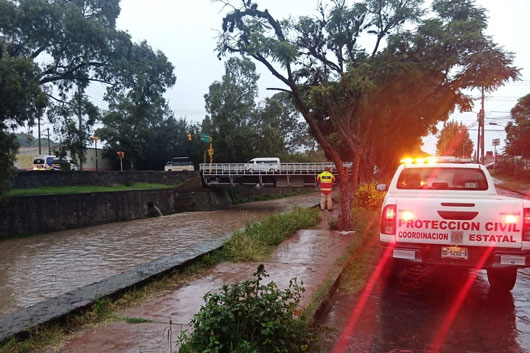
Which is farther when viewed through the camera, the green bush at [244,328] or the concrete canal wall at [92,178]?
the concrete canal wall at [92,178]

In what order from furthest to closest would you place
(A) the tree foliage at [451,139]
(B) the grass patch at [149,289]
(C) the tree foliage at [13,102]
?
(A) the tree foliage at [451,139] < (C) the tree foliage at [13,102] < (B) the grass patch at [149,289]

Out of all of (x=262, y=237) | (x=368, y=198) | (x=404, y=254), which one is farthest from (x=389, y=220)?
(x=368, y=198)

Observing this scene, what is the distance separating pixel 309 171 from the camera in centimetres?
3022

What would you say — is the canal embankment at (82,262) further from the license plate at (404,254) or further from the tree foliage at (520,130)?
the tree foliage at (520,130)

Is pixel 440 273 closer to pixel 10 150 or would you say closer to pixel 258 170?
pixel 10 150

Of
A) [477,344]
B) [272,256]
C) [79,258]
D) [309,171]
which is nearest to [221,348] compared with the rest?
[477,344]

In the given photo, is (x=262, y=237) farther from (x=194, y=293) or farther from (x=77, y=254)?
(x=77, y=254)

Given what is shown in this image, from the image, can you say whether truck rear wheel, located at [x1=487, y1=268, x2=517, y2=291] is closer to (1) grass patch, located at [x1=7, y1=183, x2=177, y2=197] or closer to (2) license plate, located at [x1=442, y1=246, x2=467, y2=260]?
(2) license plate, located at [x1=442, y1=246, x2=467, y2=260]

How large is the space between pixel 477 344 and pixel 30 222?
20004 millimetres

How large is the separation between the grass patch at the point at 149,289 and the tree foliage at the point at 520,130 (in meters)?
34.1

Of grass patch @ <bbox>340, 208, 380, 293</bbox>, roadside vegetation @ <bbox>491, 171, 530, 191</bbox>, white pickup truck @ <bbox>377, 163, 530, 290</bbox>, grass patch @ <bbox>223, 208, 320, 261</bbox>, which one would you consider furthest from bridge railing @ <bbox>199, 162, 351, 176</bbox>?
white pickup truck @ <bbox>377, 163, 530, 290</bbox>

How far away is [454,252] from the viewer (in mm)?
4945

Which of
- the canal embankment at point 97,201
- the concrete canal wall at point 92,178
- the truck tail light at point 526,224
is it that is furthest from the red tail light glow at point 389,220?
the concrete canal wall at point 92,178

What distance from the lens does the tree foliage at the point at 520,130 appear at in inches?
1374
